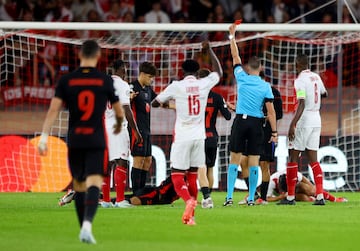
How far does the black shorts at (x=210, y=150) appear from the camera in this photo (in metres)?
17.2

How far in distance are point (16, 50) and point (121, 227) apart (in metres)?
9.51

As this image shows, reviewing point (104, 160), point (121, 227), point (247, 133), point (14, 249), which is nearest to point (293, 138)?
point (247, 133)

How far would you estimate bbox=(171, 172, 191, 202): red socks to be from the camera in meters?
13.3

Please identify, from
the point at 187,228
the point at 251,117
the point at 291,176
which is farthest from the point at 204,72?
the point at 187,228

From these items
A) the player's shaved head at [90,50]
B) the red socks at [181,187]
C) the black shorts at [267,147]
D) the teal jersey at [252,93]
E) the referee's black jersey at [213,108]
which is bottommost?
the red socks at [181,187]

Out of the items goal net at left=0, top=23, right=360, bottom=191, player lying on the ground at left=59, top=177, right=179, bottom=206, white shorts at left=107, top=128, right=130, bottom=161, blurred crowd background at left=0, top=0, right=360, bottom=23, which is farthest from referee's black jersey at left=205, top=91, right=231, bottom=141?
blurred crowd background at left=0, top=0, right=360, bottom=23

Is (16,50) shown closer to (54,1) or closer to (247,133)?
(54,1)

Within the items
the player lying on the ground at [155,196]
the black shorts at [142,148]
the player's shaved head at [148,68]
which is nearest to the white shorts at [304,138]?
the player lying on the ground at [155,196]

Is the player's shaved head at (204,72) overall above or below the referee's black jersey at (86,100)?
above

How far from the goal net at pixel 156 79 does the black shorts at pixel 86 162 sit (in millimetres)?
7510

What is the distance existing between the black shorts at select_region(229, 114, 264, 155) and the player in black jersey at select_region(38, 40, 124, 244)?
4858 millimetres

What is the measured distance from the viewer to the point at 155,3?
86.9 ft

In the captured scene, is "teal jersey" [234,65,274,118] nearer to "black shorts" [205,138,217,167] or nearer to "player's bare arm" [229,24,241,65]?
"player's bare arm" [229,24,241,65]

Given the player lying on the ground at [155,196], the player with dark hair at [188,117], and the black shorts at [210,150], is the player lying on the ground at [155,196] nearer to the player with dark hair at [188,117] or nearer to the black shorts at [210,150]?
the black shorts at [210,150]
